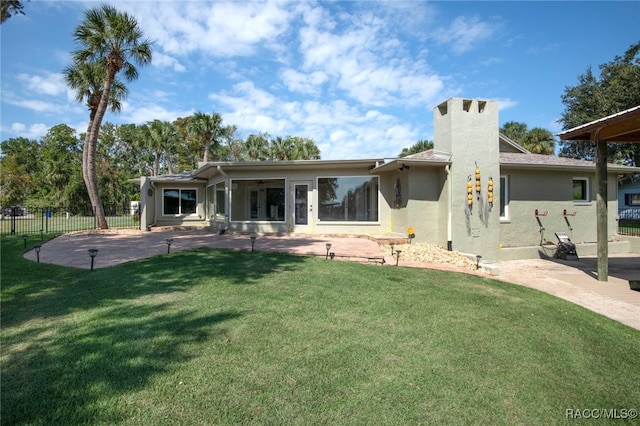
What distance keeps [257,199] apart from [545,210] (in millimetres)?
11252

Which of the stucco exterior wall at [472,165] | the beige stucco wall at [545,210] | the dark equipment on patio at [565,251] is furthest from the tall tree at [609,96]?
the stucco exterior wall at [472,165]

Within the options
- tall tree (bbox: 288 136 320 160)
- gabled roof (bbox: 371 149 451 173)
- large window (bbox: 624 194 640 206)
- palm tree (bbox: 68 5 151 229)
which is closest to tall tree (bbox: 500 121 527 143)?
large window (bbox: 624 194 640 206)


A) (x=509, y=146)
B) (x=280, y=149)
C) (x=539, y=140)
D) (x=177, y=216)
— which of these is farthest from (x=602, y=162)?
(x=280, y=149)

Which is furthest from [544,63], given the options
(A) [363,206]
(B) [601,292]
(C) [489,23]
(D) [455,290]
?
(D) [455,290]

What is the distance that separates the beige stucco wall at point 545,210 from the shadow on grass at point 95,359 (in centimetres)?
1124

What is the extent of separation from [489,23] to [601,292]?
8.11m

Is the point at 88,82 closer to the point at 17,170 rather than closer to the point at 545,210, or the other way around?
the point at 545,210

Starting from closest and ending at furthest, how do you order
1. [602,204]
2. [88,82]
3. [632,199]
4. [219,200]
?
[602,204]
[219,200]
[88,82]
[632,199]

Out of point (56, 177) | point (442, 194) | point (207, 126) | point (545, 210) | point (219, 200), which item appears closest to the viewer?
point (442, 194)

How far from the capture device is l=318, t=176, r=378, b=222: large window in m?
12.7

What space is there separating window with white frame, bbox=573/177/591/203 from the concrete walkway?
2.56m

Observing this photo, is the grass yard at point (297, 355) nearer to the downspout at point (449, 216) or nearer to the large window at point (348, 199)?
the downspout at point (449, 216)

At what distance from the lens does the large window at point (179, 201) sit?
1650 cm

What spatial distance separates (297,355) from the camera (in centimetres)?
303
